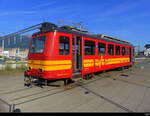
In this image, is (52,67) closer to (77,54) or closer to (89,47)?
(77,54)

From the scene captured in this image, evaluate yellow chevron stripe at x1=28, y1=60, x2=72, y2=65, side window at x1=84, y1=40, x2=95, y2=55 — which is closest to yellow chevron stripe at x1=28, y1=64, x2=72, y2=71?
yellow chevron stripe at x1=28, y1=60, x2=72, y2=65

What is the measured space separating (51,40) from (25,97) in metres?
2.72

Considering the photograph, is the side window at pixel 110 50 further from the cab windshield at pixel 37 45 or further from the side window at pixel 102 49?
the cab windshield at pixel 37 45

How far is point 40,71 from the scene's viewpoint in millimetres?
7148

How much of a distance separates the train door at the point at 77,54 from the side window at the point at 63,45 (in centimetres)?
48

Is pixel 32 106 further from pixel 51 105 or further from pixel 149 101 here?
pixel 149 101

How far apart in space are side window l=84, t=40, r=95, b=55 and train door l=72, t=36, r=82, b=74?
0.50m

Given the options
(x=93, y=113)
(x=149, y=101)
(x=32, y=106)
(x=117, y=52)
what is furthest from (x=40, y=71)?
(x=117, y=52)

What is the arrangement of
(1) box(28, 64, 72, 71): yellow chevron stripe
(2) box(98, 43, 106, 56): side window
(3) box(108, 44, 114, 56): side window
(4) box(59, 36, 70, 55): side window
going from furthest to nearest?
(3) box(108, 44, 114, 56): side window → (2) box(98, 43, 106, 56): side window → (4) box(59, 36, 70, 55): side window → (1) box(28, 64, 72, 71): yellow chevron stripe

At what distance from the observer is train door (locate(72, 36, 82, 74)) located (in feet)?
26.5

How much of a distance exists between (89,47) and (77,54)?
121 centimetres

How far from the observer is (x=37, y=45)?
7.80 metres

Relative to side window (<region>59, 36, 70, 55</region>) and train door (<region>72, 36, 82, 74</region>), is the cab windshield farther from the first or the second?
train door (<region>72, 36, 82, 74</region>)

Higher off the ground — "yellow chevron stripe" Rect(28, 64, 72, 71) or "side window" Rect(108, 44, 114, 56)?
"side window" Rect(108, 44, 114, 56)
